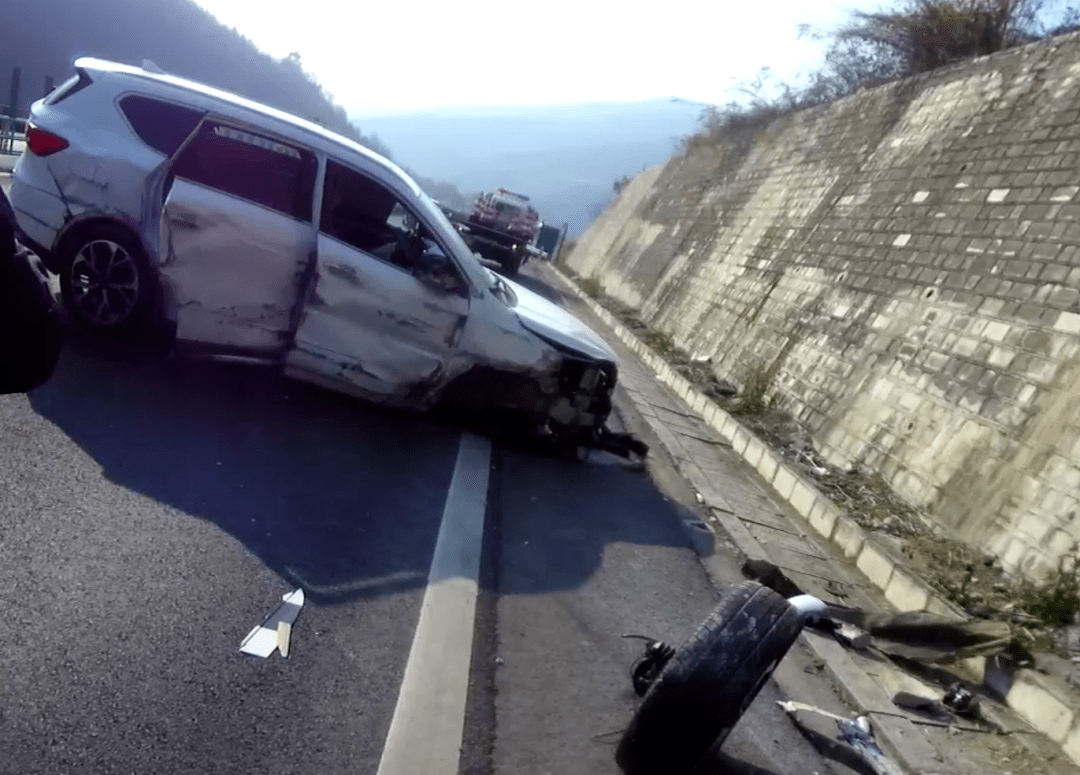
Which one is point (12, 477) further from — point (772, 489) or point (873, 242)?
point (873, 242)

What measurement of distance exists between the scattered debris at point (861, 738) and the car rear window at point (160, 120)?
5.47m

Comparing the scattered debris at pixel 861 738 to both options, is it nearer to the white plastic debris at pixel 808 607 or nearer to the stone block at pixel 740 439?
the white plastic debris at pixel 808 607

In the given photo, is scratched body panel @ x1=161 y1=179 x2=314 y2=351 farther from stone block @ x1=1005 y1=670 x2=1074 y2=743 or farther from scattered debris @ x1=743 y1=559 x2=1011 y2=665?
stone block @ x1=1005 y1=670 x2=1074 y2=743

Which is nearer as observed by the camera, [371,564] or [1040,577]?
[371,564]

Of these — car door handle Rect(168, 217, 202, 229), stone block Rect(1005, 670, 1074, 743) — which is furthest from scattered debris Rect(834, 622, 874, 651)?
car door handle Rect(168, 217, 202, 229)

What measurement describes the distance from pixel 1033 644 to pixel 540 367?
12.4 feet

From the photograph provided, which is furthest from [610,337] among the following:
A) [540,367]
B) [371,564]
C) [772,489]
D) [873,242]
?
[371,564]

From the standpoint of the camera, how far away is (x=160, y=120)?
752cm

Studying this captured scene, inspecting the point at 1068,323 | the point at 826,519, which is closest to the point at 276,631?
the point at 826,519

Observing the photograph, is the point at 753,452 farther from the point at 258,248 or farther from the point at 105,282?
the point at 105,282

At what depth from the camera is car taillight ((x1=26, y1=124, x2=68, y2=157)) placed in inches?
292

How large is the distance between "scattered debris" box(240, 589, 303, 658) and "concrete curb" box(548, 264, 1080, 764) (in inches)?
147

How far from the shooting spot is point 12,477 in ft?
17.4

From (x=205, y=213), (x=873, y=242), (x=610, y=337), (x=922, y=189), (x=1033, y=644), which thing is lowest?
(x=610, y=337)
